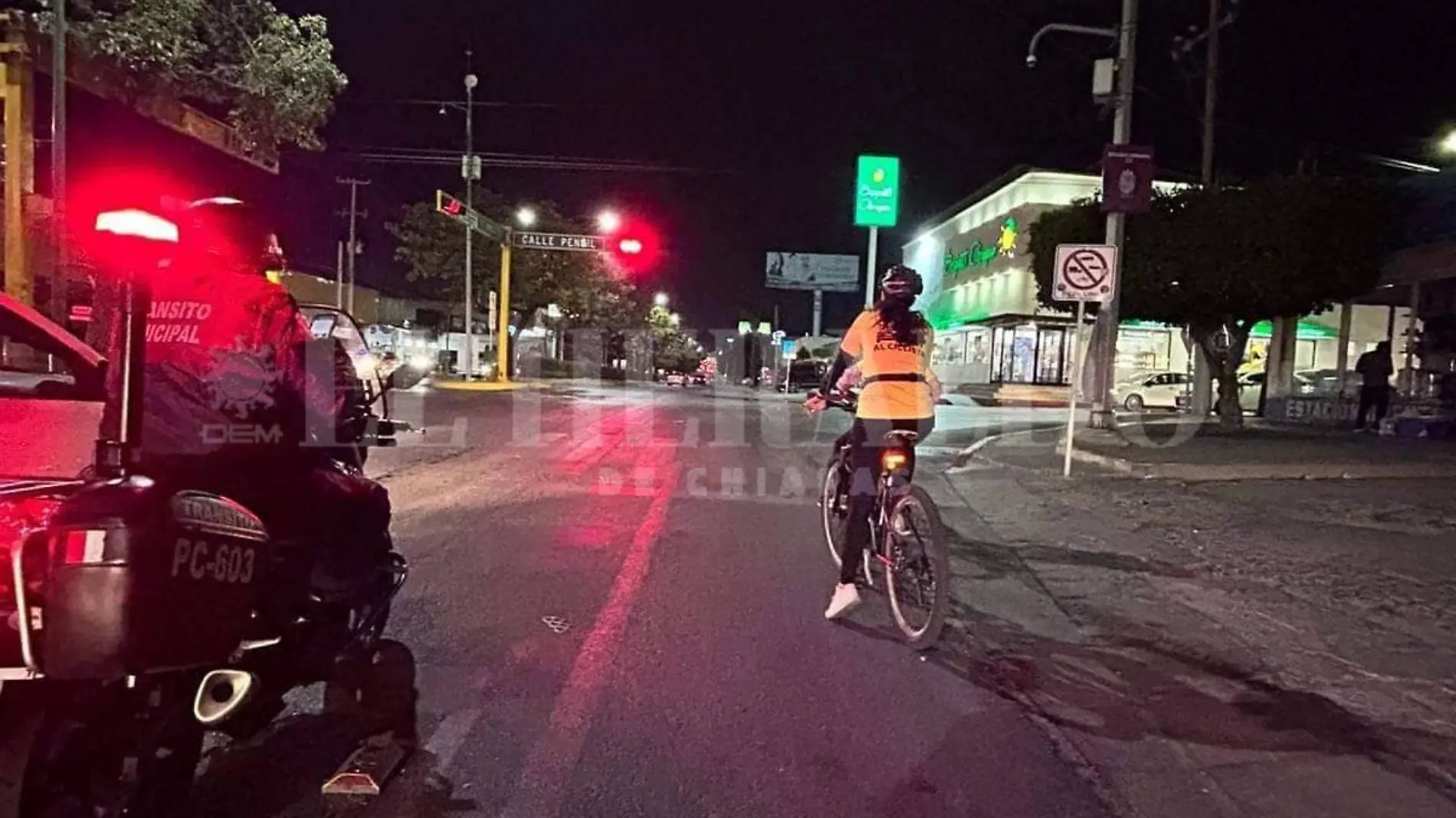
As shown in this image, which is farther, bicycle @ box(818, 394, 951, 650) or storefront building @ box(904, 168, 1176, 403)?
storefront building @ box(904, 168, 1176, 403)

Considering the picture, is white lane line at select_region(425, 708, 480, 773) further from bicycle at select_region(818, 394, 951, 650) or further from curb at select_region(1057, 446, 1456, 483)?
curb at select_region(1057, 446, 1456, 483)

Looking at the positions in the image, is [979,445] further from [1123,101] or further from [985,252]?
[985,252]

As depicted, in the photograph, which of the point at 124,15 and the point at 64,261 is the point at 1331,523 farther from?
the point at 64,261

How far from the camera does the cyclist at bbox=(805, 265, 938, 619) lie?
19.4 feet

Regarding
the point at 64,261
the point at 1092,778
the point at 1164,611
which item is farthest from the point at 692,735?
the point at 64,261

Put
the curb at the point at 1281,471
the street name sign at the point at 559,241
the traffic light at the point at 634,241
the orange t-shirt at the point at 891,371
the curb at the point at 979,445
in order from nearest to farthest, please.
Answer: the orange t-shirt at the point at 891,371
the curb at the point at 1281,471
the curb at the point at 979,445
the traffic light at the point at 634,241
the street name sign at the point at 559,241

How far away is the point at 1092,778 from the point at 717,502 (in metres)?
6.59

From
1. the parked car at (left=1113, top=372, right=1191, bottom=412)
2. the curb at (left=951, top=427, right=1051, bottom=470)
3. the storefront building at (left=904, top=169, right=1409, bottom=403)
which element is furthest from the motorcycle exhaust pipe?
the parked car at (left=1113, top=372, right=1191, bottom=412)

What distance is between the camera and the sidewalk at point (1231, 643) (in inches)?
157

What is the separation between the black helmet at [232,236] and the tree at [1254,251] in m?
13.2

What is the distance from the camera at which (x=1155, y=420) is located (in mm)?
21266

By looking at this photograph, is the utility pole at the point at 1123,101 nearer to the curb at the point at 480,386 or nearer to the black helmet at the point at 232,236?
the black helmet at the point at 232,236

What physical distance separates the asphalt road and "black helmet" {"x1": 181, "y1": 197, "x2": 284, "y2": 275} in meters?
1.74

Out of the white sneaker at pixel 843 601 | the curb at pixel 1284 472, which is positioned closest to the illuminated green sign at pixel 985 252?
the curb at pixel 1284 472
